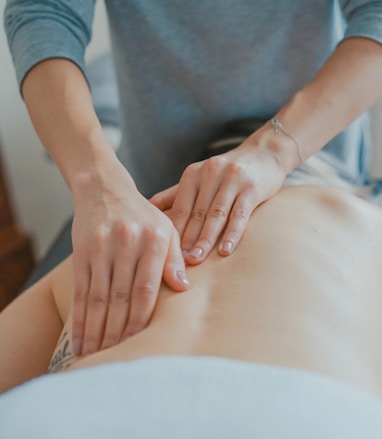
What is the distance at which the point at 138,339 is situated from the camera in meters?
0.70

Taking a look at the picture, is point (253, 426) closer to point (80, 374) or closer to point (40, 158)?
point (80, 374)

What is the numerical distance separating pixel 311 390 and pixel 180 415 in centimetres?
12

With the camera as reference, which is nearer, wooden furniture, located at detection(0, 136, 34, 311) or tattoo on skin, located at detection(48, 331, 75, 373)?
tattoo on skin, located at detection(48, 331, 75, 373)

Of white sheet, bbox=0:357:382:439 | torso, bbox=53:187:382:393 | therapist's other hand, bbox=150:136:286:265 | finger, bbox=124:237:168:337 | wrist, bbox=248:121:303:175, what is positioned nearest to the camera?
white sheet, bbox=0:357:382:439

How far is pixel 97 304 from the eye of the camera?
791 millimetres

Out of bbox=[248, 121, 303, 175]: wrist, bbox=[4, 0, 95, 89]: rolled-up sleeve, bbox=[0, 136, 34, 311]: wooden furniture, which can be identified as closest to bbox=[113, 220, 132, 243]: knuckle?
bbox=[248, 121, 303, 175]: wrist

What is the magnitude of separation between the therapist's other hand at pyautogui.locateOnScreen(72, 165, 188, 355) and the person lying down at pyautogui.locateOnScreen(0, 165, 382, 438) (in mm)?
26

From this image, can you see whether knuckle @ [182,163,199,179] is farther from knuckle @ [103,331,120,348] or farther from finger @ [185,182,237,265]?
knuckle @ [103,331,120,348]

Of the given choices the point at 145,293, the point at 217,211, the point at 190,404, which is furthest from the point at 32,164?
the point at 190,404

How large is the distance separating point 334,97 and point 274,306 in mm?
520

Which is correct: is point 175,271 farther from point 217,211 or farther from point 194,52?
point 194,52

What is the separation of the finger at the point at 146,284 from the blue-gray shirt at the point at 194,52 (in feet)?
1.65

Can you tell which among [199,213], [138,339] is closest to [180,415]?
[138,339]

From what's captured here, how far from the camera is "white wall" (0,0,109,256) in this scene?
93.7 inches
